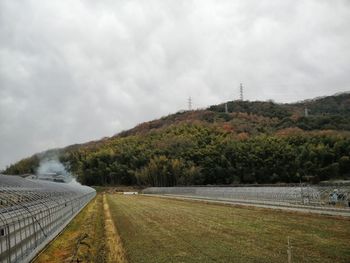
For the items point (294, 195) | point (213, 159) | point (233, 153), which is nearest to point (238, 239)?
point (294, 195)

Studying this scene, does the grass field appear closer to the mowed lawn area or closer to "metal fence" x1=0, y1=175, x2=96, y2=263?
the mowed lawn area

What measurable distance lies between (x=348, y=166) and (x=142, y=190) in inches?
1782

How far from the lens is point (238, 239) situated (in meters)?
19.6

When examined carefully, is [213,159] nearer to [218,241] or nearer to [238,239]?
[238,239]

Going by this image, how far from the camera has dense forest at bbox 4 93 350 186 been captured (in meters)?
85.2

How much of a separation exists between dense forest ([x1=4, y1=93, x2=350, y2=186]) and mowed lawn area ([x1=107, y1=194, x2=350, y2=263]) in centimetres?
5903

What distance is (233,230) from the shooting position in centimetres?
2292

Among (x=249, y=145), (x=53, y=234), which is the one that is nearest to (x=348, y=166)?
(x=249, y=145)

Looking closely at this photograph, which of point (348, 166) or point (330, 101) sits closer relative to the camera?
point (348, 166)

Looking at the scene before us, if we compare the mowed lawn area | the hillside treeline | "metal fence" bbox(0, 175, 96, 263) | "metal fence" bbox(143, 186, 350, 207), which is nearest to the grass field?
the mowed lawn area

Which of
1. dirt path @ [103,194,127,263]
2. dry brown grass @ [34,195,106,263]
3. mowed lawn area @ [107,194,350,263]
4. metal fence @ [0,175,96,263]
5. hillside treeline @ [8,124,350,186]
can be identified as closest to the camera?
metal fence @ [0,175,96,263]

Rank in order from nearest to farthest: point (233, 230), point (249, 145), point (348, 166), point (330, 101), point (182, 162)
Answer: point (233, 230)
point (348, 166)
point (249, 145)
point (182, 162)
point (330, 101)

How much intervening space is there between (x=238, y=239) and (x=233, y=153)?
263ft

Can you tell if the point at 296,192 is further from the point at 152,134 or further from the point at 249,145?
the point at 152,134
